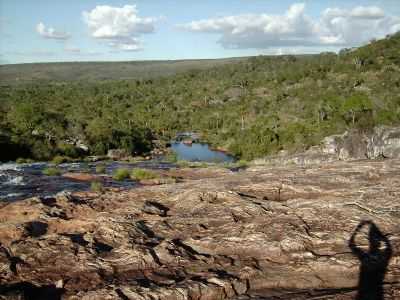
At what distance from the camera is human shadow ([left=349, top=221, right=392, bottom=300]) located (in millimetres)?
8793

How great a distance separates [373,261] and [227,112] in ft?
328

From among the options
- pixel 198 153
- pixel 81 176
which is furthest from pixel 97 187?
pixel 198 153

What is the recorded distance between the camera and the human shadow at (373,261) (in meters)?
8.79

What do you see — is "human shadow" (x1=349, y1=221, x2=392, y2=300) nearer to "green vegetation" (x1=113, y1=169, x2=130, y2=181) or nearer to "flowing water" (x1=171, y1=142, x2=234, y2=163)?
"green vegetation" (x1=113, y1=169, x2=130, y2=181)

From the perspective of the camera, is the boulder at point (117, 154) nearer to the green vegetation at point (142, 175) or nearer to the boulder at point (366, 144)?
the boulder at point (366, 144)

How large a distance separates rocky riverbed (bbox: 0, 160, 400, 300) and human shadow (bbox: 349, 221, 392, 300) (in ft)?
0.08

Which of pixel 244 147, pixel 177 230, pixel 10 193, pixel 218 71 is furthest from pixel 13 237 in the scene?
pixel 218 71

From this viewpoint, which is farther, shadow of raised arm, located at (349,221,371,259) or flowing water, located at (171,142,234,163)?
flowing water, located at (171,142,234,163)

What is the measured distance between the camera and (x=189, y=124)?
113938 millimetres

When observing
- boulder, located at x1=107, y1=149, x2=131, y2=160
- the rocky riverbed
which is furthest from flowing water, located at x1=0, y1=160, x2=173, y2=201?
boulder, located at x1=107, y1=149, x2=131, y2=160

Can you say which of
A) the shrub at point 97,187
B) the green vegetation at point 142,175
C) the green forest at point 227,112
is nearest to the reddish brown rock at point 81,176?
the green vegetation at point 142,175

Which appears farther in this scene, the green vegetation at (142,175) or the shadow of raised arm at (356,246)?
the green vegetation at (142,175)

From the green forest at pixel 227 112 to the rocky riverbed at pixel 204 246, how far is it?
117 ft

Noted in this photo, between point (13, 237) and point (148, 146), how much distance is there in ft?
209
